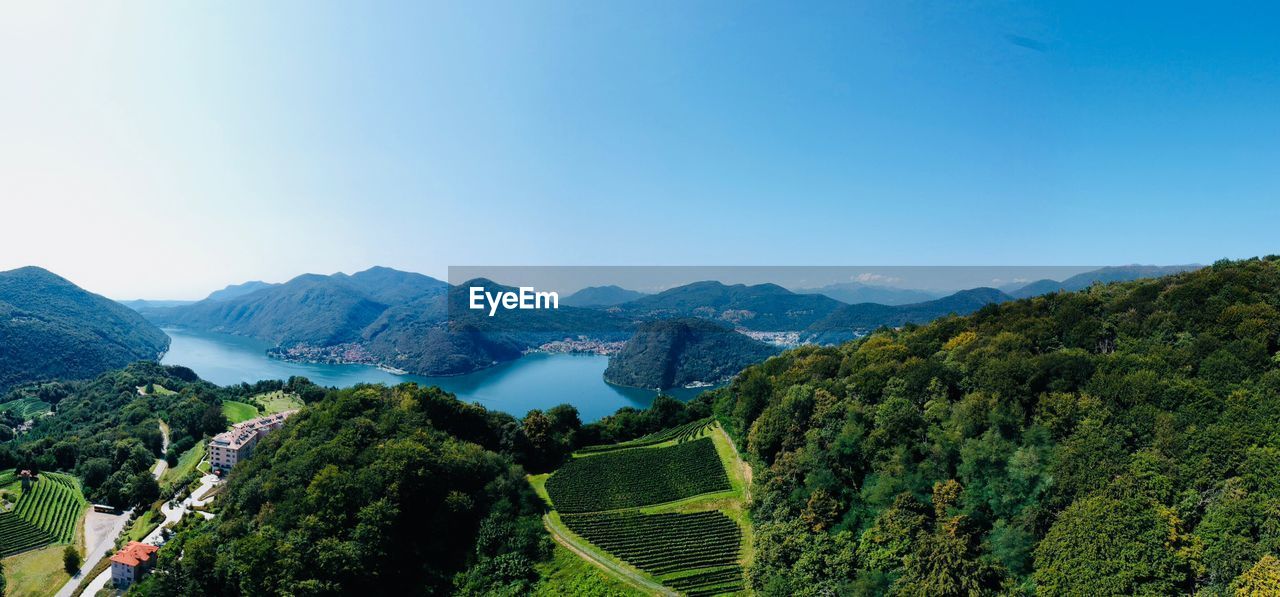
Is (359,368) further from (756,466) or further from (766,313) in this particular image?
(756,466)

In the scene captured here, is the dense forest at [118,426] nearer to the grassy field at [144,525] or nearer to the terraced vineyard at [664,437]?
the grassy field at [144,525]

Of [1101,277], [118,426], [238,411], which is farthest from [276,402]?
[1101,277]

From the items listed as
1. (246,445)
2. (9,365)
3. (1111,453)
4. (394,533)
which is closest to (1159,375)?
(1111,453)

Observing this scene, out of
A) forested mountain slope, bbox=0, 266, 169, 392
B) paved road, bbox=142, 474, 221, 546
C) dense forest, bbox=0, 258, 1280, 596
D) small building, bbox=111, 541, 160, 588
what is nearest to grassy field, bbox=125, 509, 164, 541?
paved road, bbox=142, 474, 221, 546

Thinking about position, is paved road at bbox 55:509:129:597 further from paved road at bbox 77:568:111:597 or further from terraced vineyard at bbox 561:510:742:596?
terraced vineyard at bbox 561:510:742:596

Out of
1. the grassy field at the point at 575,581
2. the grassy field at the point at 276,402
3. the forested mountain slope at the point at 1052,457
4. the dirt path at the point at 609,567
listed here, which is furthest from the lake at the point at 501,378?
the forested mountain slope at the point at 1052,457

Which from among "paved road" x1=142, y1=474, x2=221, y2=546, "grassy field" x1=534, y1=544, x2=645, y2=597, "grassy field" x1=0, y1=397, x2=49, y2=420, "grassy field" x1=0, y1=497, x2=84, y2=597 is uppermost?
"grassy field" x1=534, y1=544, x2=645, y2=597
